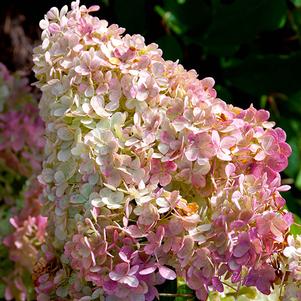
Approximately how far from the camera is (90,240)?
855 mm

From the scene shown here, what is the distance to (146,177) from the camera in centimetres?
88

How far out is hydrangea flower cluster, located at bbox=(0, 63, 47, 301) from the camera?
1.25 meters

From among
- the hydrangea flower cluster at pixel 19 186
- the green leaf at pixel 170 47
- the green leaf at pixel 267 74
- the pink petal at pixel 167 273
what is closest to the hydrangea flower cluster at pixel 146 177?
the pink petal at pixel 167 273

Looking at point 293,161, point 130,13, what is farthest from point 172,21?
point 293,161

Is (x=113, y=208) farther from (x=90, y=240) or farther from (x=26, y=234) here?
(x=26, y=234)

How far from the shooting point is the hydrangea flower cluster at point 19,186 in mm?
1250

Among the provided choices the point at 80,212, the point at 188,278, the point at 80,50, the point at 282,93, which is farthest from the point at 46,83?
the point at 282,93

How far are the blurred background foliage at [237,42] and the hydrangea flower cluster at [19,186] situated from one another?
248mm

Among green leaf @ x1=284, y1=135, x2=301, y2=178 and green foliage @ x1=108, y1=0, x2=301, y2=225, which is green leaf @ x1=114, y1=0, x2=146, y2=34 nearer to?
green foliage @ x1=108, y1=0, x2=301, y2=225

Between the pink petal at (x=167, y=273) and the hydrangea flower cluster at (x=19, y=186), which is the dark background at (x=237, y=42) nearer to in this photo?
the hydrangea flower cluster at (x=19, y=186)

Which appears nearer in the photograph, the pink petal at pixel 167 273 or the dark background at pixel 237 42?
the pink petal at pixel 167 273

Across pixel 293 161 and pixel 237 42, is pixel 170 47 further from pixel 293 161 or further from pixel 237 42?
pixel 293 161

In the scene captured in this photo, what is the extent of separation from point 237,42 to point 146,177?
2.29 feet

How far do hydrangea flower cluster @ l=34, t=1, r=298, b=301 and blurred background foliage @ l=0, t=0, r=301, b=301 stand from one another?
559 mm
